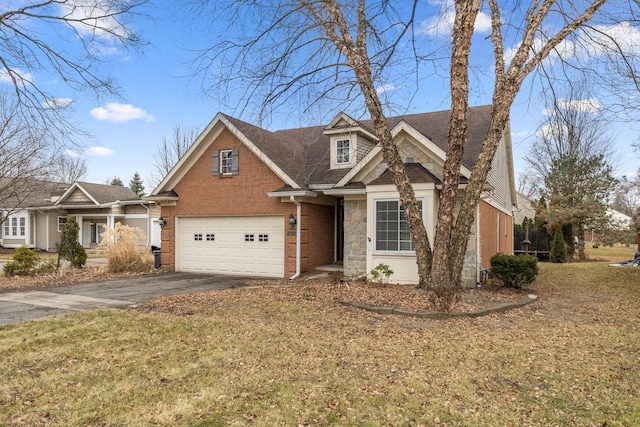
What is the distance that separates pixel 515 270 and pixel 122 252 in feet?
42.7

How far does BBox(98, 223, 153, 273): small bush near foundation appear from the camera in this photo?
15078 millimetres

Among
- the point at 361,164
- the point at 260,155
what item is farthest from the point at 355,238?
the point at 260,155

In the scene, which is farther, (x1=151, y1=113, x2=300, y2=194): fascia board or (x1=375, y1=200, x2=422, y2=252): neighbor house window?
(x1=151, y1=113, x2=300, y2=194): fascia board

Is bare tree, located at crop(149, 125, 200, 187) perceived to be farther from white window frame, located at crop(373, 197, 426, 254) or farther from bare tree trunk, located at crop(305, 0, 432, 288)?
bare tree trunk, located at crop(305, 0, 432, 288)

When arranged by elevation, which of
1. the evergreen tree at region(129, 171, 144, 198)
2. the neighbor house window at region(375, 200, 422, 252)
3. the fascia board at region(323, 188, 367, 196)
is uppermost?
the evergreen tree at region(129, 171, 144, 198)

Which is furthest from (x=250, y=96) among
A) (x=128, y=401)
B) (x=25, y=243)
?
(x=25, y=243)

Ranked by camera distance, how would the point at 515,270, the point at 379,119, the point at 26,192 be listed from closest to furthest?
the point at 379,119, the point at 515,270, the point at 26,192

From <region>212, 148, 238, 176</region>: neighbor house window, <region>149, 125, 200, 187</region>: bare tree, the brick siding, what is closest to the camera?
the brick siding

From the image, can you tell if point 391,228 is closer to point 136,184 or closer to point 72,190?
point 72,190

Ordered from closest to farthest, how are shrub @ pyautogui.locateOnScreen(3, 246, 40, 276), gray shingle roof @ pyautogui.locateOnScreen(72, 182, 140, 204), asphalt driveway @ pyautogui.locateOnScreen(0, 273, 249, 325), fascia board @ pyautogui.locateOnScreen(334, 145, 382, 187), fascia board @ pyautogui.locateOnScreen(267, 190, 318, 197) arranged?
asphalt driveway @ pyautogui.locateOnScreen(0, 273, 249, 325)
fascia board @ pyautogui.locateOnScreen(334, 145, 382, 187)
fascia board @ pyautogui.locateOnScreen(267, 190, 318, 197)
shrub @ pyautogui.locateOnScreen(3, 246, 40, 276)
gray shingle roof @ pyautogui.locateOnScreen(72, 182, 140, 204)

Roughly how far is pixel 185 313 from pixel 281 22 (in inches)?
245

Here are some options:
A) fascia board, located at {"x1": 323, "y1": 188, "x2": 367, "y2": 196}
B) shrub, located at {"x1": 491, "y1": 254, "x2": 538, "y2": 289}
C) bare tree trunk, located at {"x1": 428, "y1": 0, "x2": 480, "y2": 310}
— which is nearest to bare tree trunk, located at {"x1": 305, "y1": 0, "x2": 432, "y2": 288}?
bare tree trunk, located at {"x1": 428, "y1": 0, "x2": 480, "y2": 310}

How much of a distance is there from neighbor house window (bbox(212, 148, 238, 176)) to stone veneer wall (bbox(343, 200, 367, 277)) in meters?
4.55

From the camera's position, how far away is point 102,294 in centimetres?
1041
